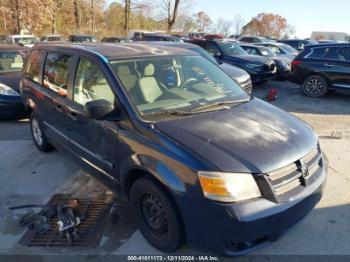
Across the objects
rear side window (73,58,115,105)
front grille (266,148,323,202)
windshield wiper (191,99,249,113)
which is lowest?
front grille (266,148,323,202)

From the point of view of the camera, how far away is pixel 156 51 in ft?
12.9

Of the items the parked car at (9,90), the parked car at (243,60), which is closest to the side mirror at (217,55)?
the parked car at (243,60)

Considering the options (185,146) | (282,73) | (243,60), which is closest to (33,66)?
(185,146)

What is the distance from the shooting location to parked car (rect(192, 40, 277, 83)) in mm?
11164

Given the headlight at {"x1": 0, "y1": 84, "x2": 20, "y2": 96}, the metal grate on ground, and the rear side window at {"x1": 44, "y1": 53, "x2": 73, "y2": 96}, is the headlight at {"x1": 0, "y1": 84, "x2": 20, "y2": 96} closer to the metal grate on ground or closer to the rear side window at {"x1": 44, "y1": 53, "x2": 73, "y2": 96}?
the rear side window at {"x1": 44, "y1": 53, "x2": 73, "y2": 96}

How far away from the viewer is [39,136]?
5570mm

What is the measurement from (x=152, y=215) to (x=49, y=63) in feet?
9.27

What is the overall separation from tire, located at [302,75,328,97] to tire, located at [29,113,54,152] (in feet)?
25.2

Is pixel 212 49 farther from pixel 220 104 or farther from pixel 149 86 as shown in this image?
pixel 149 86

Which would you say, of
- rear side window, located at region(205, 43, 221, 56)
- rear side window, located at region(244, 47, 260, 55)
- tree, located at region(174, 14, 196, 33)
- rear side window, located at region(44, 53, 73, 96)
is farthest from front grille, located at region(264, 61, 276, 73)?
tree, located at region(174, 14, 196, 33)

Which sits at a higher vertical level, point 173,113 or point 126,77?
point 126,77

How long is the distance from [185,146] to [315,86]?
8490mm

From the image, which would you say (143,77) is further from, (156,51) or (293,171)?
(293,171)

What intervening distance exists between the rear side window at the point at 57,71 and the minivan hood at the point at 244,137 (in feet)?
5.67
